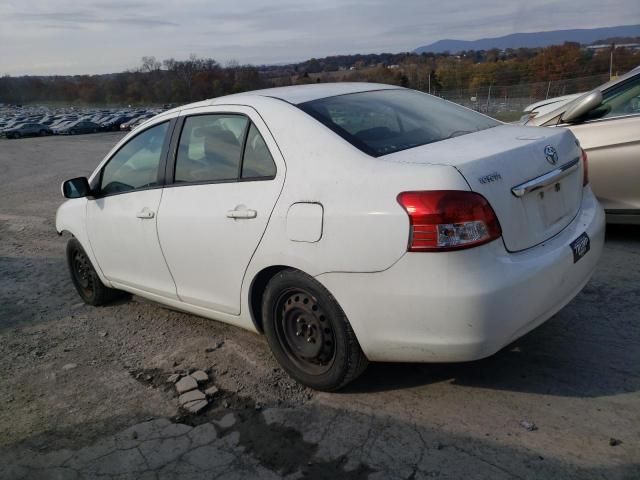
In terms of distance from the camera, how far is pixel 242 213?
10.6ft

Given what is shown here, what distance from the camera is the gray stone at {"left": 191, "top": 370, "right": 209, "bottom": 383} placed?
3549 mm

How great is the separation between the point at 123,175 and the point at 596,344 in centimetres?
351

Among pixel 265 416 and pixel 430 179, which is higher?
pixel 430 179

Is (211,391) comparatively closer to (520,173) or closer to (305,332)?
(305,332)

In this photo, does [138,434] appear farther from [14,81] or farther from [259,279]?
[14,81]

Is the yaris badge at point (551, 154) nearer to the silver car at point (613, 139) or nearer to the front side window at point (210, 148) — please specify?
the front side window at point (210, 148)

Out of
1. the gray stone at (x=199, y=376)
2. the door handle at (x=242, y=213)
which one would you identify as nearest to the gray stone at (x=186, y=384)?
the gray stone at (x=199, y=376)

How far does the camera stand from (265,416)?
3.07 metres

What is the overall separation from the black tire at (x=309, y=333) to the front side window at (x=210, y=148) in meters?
0.79

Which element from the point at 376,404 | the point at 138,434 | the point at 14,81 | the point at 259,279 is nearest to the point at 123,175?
the point at 259,279

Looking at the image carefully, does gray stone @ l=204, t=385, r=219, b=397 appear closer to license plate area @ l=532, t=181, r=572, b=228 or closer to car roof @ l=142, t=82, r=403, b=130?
car roof @ l=142, t=82, r=403, b=130

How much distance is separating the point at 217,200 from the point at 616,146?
12.3 feet

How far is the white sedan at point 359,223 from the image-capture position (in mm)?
2572

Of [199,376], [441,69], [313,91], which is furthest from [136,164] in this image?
A: [441,69]
